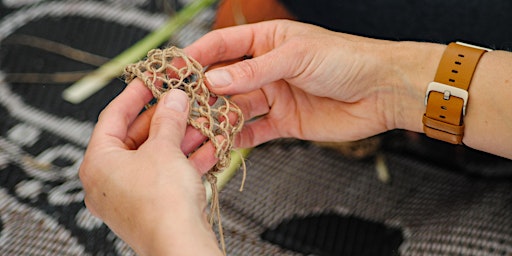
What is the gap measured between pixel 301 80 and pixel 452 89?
8.6 inches

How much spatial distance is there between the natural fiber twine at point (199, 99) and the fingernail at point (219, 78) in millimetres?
15

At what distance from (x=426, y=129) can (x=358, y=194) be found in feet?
0.71

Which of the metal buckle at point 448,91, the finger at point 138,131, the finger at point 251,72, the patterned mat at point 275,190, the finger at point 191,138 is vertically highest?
the finger at point 251,72

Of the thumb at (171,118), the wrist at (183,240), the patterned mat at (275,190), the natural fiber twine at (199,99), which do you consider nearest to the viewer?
the wrist at (183,240)

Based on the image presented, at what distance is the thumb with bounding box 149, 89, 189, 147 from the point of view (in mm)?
793

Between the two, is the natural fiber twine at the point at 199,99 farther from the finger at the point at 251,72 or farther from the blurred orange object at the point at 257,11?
the blurred orange object at the point at 257,11

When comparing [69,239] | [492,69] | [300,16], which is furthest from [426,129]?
[69,239]

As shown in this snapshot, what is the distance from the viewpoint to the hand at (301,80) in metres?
0.92

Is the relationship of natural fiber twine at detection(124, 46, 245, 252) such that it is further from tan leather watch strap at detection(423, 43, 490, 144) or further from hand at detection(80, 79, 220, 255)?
tan leather watch strap at detection(423, 43, 490, 144)

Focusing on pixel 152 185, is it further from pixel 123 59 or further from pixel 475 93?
pixel 123 59

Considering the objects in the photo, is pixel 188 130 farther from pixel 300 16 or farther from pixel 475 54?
pixel 300 16

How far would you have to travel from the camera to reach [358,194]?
116 centimetres

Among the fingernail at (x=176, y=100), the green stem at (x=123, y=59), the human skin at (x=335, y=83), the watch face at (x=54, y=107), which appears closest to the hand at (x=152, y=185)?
the fingernail at (x=176, y=100)

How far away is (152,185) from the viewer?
719mm
